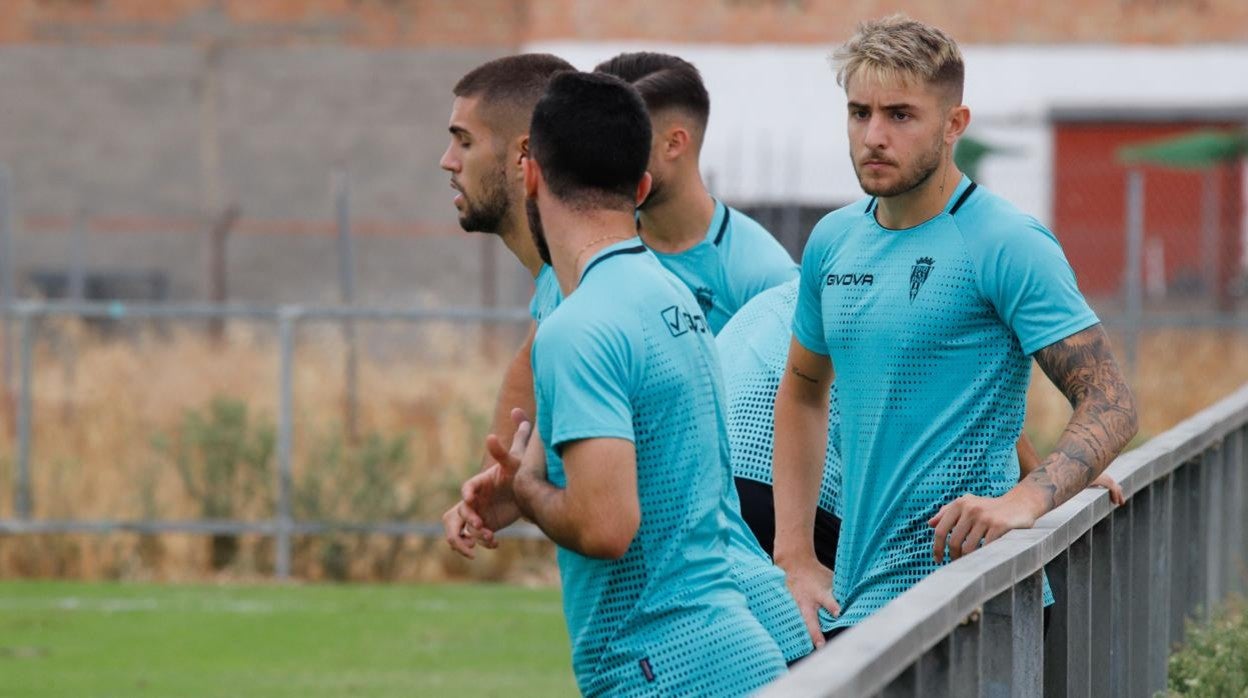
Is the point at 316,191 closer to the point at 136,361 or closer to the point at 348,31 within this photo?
the point at 348,31

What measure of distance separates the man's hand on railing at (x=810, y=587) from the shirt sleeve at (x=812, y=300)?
1.67ft

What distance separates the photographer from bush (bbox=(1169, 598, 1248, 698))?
5160mm

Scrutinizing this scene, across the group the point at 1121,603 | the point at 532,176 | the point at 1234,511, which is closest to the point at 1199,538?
the point at 1234,511

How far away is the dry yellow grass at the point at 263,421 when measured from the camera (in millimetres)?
14227

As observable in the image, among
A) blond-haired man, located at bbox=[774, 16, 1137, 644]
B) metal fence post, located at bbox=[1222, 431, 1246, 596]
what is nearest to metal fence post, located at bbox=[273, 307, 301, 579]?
metal fence post, located at bbox=[1222, 431, 1246, 596]

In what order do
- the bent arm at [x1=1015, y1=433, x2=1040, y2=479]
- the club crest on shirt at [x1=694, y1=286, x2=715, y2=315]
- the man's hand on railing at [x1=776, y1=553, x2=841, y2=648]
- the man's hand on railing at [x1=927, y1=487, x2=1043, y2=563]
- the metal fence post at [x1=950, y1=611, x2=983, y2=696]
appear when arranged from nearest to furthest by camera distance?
the metal fence post at [x1=950, y1=611, x2=983, y2=696]
the man's hand on railing at [x1=927, y1=487, x2=1043, y2=563]
the man's hand on railing at [x1=776, y1=553, x2=841, y2=648]
the bent arm at [x1=1015, y1=433, x2=1040, y2=479]
the club crest on shirt at [x1=694, y1=286, x2=715, y2=315]

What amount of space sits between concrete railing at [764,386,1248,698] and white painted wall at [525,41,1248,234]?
24375mm

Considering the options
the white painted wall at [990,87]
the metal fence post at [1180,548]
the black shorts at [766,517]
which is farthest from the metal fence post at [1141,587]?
the white painted wall at [990,87]

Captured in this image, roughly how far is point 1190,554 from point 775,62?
26244 millimetres

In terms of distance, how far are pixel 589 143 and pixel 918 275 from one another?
37.8 inches

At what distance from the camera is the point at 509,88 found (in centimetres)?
466

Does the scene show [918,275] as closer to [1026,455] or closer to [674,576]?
[1026,455]

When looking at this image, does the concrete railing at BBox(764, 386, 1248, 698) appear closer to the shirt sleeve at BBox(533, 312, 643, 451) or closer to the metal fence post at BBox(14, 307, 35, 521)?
the shirt sleeve at BBox(533, 312, 643, 451)

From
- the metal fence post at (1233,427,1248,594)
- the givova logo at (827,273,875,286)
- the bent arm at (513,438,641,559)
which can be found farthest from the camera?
the metal fence post at (1233,427,1248,594)
